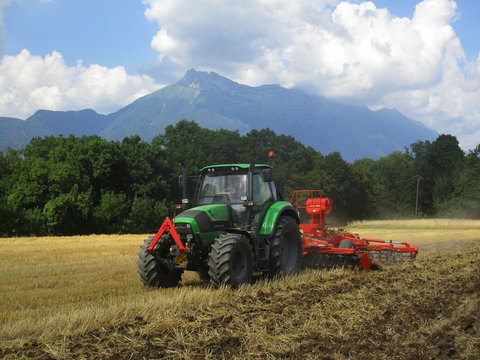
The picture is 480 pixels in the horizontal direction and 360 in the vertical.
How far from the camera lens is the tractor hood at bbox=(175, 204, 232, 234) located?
26.8 ft

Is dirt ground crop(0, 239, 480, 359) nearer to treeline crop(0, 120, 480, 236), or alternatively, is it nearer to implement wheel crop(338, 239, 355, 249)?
implement wheel crop(338, 239, 355, 249)

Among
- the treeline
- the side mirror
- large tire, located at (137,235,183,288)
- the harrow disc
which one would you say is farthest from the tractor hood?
the harrow disc

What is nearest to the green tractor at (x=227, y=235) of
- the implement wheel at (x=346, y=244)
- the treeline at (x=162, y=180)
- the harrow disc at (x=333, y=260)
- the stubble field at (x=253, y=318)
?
the stubble field at (x=253, y=318)

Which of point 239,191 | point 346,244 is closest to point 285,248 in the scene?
point 239,191

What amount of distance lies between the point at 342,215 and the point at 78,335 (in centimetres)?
5836

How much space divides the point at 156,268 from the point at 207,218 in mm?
1257

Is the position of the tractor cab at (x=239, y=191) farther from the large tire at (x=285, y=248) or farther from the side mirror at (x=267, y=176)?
the large tire at (x=285, y=248)

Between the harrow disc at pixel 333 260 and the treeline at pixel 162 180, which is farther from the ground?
the treeline at pixel 162 180

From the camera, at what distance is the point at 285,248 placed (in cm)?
997

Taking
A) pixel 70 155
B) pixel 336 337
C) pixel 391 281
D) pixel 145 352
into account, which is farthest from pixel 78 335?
pixel 70 155

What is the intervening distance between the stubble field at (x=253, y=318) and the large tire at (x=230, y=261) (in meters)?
0.24

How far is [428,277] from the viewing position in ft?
30.2

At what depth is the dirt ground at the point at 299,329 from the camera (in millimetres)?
4832

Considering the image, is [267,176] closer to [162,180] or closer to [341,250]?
[341,250]
